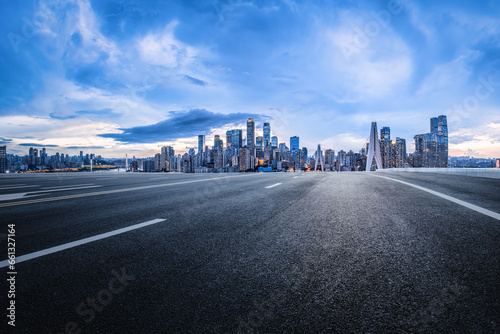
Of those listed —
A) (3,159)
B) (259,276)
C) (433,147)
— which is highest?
(433,147)

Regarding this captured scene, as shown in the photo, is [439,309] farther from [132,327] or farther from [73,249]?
[73,249]

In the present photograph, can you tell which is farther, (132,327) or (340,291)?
(340,291)

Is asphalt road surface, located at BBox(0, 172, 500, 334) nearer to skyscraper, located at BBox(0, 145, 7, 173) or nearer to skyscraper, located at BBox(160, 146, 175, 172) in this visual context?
skyscraper, located at BBox(0, 145, 7, 173)

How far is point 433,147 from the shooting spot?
67.7 metres

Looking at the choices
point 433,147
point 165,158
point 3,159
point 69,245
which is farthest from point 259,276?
point 433,147

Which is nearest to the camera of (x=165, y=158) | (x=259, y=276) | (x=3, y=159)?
(x=259, y=276)

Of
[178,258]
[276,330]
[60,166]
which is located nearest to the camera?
[276,330]

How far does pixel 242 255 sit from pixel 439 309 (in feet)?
5.00

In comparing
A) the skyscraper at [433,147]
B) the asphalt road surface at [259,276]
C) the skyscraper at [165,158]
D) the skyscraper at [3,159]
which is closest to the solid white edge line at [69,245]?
the asphalt road surface at [259,276]

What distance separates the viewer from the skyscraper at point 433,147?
63.1 metres

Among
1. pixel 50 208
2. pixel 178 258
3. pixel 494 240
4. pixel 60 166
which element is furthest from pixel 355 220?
pixel 60 166

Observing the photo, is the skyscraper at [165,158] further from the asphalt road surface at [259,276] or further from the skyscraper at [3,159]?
the asphalt road surface at [259,276]

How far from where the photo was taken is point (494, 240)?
269 centimetres

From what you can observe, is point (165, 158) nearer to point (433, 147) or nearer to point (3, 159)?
point (3, 159)
